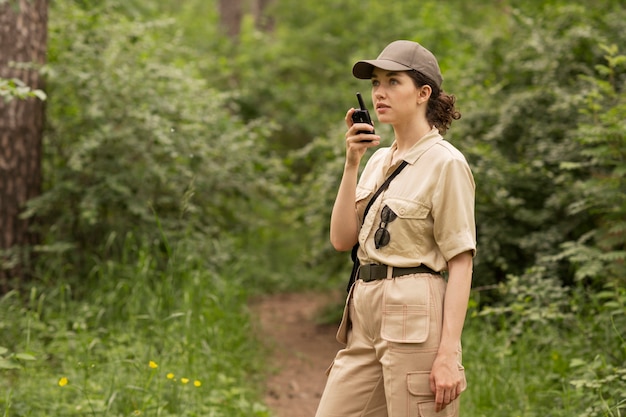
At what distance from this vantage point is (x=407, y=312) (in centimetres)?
264

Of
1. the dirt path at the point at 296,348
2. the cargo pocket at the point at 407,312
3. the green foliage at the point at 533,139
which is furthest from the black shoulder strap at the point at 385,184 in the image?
the green foliage at the point at 533,139

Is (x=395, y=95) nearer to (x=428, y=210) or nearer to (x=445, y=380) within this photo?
(x=428, y=210)

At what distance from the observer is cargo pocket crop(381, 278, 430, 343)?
2617 millimetres

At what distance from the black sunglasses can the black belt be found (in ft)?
0.28

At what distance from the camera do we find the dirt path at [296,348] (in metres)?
5.70

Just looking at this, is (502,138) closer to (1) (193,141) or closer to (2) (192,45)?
(1) (193,141)

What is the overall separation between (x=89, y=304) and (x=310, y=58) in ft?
28.1

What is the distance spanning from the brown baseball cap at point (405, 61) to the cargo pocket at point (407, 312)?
2.53 ft

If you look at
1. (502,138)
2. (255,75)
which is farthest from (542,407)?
(255,75)

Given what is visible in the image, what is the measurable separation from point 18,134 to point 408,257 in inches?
190

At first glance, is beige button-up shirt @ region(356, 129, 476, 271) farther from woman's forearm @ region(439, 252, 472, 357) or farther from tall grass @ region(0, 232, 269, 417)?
tall grass @ region(0, 232, 269, 417)

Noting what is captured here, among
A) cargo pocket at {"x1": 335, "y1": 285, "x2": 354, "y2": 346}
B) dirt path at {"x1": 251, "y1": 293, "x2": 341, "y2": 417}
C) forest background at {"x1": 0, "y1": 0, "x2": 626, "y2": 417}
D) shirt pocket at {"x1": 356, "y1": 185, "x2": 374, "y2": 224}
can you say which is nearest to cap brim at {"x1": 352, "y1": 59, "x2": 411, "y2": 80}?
shirt pocket at {"x1": 356, "y1": 185, "x2": 374, "y2": 224}

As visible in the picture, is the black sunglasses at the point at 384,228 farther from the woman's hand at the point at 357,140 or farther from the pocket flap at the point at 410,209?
the woman's hand at the point at 357,140

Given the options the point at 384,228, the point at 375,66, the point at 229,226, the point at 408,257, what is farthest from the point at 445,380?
the point at 229,226
